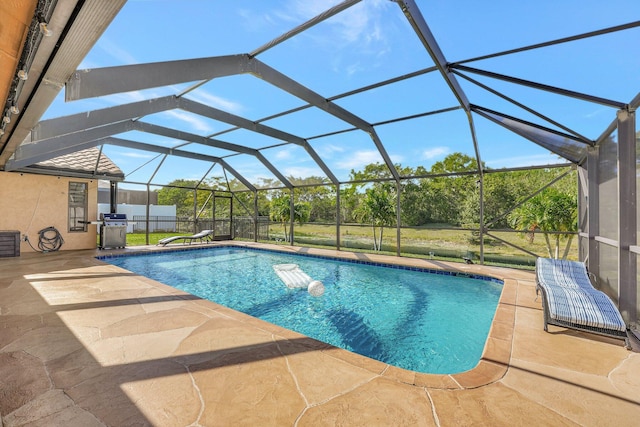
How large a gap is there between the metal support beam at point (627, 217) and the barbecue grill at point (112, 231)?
12.0 meters

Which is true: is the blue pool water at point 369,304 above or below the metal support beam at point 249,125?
below

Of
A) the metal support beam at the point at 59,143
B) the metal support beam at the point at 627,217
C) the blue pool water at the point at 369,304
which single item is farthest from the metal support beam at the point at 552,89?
the metal support beam at the point at 59,143

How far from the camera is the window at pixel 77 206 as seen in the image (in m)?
9.09

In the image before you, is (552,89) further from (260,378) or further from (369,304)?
(260,378)

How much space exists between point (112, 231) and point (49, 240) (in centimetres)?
158

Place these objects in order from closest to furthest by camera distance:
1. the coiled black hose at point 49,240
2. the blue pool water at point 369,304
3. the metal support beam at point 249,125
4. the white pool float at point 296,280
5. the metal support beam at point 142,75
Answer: the metal support beam at point 142,75
the blue pool water at point 369,304
the white pool float at point 296,280
the metal support beam at point 249,125
the coiled black hose at point 49,240

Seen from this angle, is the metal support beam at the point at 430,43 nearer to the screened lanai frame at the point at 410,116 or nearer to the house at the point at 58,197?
the screened lanai frame at the point at 410,116

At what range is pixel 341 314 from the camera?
15.1ft

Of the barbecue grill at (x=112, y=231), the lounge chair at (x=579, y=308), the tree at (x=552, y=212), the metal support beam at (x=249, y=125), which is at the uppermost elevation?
the metal support beam at (x=249, y=125)

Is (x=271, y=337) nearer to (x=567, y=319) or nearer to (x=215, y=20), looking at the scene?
(x=567, y=319)

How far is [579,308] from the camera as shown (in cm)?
299

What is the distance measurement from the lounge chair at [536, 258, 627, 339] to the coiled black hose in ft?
39.4

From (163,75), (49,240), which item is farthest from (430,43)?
(49,240)

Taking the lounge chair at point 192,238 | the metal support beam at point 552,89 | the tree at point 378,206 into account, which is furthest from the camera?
Answer: the tree at point 378,206
